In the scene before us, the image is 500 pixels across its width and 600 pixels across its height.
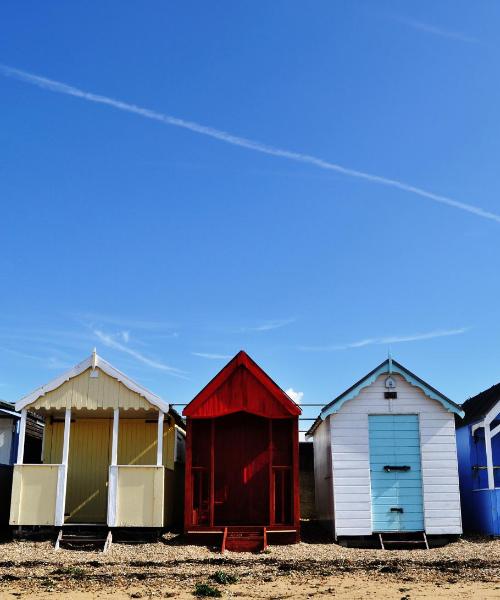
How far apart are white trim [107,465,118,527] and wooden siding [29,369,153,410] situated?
66.6 inches

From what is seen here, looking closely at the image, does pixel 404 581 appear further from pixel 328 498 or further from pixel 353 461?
pixel 328 498

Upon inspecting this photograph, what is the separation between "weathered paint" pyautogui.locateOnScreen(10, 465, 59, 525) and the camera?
1814 cm

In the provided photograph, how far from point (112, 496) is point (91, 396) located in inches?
105

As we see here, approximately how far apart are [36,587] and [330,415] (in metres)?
8.72

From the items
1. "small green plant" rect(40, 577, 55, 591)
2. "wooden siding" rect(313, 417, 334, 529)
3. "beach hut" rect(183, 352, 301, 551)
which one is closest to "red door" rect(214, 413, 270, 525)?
"beach hut" rect(183, 352, 301, 551)

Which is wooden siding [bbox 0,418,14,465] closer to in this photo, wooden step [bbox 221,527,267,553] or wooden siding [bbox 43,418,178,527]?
wooden siding [bbox 43,418,178,527]

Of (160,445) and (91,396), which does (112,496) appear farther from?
(91,396)

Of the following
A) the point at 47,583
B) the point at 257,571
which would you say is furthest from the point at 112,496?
the point at 257,571

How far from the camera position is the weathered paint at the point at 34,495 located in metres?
18.1

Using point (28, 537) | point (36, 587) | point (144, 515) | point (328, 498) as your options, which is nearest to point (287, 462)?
point (328, 498)

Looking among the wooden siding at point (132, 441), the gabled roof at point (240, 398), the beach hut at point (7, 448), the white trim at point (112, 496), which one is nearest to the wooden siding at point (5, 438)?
the beach hut at point (7, 448)

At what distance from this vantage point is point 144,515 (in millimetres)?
18141

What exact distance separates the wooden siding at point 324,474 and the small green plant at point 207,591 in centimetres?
694

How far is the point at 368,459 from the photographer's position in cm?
1872
